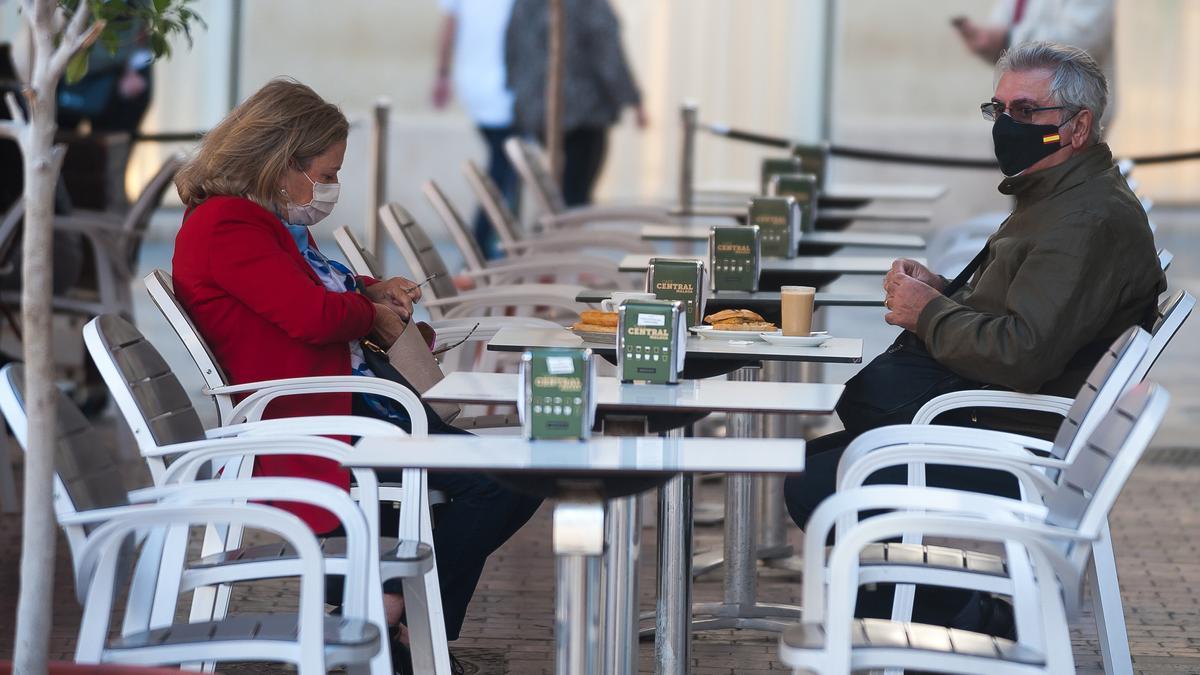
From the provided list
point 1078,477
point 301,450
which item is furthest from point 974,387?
point 301,450

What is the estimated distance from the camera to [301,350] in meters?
3.71

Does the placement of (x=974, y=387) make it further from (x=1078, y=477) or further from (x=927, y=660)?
(x=927, y=660)

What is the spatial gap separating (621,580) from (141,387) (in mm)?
932

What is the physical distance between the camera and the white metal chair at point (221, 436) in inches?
123

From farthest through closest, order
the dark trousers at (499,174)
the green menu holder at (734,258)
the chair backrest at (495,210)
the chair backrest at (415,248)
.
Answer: the dark trousers at (499,174) < the chair backrest at (495,210) < the chair backrest at (415,248) < the green menu holder at (734,258)

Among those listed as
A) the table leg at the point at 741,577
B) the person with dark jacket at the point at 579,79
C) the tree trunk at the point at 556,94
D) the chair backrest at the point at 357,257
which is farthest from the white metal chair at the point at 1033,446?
the person with dark jacket at the point at 579,79

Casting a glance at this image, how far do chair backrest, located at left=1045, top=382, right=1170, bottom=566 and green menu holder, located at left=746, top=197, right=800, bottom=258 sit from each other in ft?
7.56

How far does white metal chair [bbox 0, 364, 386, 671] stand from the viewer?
271 centimetres

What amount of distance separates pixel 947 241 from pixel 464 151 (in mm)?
5111

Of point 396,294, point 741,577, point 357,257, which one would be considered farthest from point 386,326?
point 741,577

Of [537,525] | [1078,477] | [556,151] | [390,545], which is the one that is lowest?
[537,525]

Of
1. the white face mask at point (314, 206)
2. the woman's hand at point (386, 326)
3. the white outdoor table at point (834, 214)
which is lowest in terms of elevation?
the woman's hand at point (386, 326)

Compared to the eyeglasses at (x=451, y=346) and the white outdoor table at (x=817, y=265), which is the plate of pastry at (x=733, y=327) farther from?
the white outdoor table at (x=817, y=265)

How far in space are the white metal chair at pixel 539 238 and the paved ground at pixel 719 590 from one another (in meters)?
0.99
